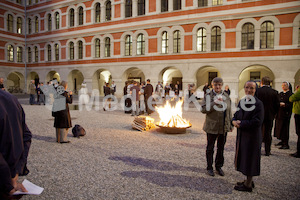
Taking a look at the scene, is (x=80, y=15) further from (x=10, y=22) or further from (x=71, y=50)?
(x=10, y=22)

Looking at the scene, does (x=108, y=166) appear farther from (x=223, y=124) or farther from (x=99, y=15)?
(x=99, y=15)

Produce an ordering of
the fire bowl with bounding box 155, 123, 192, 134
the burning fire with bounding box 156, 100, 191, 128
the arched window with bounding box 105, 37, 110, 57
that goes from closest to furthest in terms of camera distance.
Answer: the fire bowl with bounding box 155, 123, 192, 134 < the burning fire with bounding box 156, 100, 191, 128 < the arched window with bounding box 105, 37, 110, 57

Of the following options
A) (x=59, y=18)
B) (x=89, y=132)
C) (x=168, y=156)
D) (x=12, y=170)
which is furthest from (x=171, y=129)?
(x=59, y=18)

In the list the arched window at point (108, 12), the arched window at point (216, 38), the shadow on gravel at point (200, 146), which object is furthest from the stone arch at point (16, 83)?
the shadow on gravel at point (200, 146)

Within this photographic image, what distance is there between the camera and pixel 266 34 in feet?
63.7

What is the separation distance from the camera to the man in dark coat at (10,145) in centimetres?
157

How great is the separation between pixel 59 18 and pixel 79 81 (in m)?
9.14

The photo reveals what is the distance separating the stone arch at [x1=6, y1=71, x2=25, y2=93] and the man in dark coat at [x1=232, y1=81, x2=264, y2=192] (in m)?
36.2

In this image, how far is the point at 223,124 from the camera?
4535 mm

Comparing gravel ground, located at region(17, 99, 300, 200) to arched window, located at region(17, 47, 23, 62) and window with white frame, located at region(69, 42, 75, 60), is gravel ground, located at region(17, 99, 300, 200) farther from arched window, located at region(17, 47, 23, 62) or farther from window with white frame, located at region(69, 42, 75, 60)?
arched window, located at region(17, 47, 23, 62)

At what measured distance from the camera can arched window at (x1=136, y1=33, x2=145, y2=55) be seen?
24.8 meters

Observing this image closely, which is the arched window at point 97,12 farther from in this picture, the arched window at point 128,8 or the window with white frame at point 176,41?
the window with white frame at point 176,41

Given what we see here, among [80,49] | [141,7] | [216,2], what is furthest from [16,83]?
[216,2]

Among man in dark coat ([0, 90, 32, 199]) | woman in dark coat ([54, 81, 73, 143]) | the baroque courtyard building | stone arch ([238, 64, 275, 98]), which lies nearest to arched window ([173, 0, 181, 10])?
the baroque courtyard building
